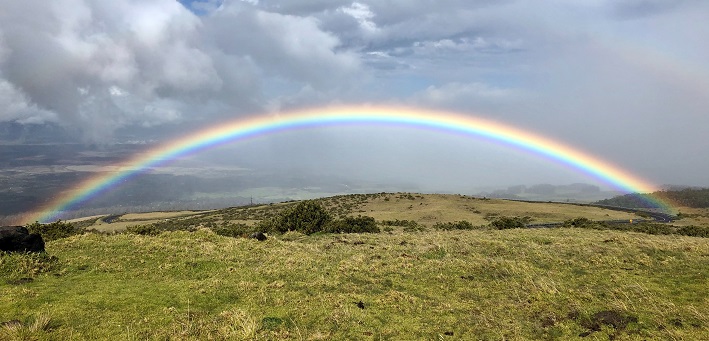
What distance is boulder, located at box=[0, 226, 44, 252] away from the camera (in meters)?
15.7

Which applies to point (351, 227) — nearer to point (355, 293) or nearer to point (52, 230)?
point (52, 230)

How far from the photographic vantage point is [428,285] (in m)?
14.7

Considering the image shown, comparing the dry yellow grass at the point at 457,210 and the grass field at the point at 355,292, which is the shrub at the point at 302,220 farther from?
the dry yellow grass at the point at 457,210

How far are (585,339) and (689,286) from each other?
642 cm

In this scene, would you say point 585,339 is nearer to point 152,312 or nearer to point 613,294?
point 613,294

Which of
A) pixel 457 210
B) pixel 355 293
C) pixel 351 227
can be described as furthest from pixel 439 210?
pixel 355 293

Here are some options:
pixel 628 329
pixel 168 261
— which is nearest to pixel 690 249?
pixel 628 329

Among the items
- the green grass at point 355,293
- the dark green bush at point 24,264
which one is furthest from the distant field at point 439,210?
the dark green bush at point 24,264

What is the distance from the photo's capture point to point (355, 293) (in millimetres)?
13445

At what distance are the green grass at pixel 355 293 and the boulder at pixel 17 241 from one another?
1245mm

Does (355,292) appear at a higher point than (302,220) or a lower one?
higher

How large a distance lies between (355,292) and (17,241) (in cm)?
1468

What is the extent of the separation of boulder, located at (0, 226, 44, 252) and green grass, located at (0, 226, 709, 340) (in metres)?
1.24

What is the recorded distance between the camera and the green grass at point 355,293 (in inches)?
396
